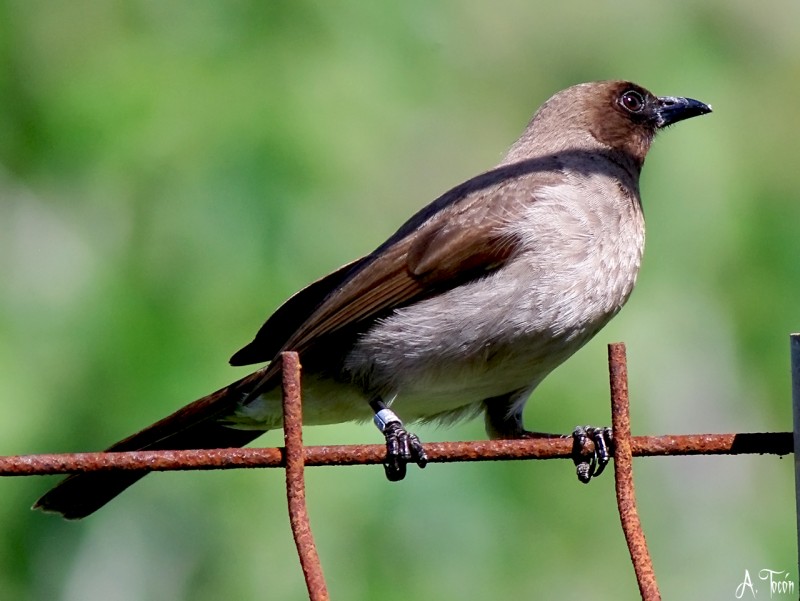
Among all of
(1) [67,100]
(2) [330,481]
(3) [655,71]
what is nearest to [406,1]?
(3) [655,71]

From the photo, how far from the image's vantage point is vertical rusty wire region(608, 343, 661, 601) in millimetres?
2371

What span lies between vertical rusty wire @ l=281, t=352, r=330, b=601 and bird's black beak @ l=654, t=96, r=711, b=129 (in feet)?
12.0

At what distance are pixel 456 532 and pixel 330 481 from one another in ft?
1.80

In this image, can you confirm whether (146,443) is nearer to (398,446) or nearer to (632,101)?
(398,446)

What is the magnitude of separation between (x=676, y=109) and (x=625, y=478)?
3.54 m

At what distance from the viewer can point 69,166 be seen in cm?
540

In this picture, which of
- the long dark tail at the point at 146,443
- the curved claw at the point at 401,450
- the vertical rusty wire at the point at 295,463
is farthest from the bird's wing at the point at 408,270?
the vertical rusty wire at the point at 295,463

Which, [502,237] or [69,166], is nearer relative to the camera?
[502,237]

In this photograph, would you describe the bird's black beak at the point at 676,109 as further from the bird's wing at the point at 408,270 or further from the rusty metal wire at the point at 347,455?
the rusty metal wire at the point at 347,455

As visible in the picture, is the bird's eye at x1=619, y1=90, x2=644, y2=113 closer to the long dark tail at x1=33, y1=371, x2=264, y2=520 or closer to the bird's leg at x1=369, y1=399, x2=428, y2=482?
the bird's leg at x1=369, y1=399, x2=428, y2=482

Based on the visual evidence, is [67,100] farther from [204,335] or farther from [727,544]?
[727,544]

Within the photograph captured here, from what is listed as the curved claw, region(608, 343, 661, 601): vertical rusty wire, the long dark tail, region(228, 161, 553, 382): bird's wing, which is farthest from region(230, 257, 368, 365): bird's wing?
region(608, 343, 661, 601): vertical rusty wire

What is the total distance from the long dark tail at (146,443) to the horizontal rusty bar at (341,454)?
1.68m

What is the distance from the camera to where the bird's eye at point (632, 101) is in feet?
19.3
